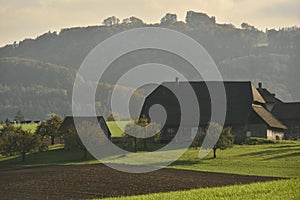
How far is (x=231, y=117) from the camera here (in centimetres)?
8306

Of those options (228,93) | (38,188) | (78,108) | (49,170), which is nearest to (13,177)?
(49,170)

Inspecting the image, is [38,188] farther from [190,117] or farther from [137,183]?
[190,117]

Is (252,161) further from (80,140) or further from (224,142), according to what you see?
(80,140)

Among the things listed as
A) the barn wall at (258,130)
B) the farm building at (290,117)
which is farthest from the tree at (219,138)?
the farm building at (290,117)

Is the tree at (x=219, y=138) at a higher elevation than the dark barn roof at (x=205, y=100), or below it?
below

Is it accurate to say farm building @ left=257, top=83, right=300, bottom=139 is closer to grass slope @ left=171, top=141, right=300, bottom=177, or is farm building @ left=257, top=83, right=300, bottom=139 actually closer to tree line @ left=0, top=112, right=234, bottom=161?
grass slope @ left=171, top=141, right=300, bottom=177

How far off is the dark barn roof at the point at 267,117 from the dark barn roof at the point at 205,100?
3.49 feet

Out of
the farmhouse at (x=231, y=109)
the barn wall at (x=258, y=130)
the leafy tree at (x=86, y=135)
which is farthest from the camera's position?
the farmhouse at (x=231, y=109)

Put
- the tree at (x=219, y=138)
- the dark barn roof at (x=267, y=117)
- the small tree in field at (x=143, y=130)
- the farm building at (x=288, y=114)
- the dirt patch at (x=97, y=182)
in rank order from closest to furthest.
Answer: the dirt patch at (x=97, y=182), the tree at (x=219, y=138), the small tree in field at (x=143, y=130), the dark barn roof at (x=267, y=117), the farm building at (x=288, y=114)

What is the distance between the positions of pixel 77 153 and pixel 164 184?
104 ft

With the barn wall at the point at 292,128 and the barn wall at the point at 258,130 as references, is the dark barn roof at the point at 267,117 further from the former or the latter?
the barn wall at the point at 292,128

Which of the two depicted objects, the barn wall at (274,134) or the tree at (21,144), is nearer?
the tree at (21,144)

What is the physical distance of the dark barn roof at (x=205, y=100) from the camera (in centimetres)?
8400

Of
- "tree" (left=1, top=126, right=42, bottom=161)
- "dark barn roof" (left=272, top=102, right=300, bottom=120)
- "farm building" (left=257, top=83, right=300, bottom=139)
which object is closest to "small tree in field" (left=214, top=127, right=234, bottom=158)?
"tree" (left=1, top=126, right=42, bottom=161)
